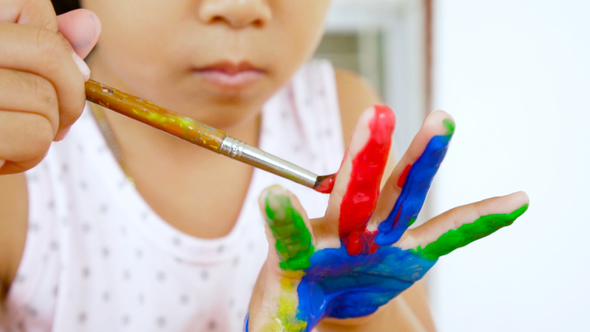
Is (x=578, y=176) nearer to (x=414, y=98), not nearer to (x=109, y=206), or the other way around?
(x=414, y=98)

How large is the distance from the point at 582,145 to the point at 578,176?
0.05m

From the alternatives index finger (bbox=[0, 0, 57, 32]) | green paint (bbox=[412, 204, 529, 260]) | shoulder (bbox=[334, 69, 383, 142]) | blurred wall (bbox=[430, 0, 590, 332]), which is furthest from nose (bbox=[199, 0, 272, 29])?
blurred wall (bbox=[430, 0, 590, 332])

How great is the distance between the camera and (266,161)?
0.97ft

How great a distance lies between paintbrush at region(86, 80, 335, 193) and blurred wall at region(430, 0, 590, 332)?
1.80ft

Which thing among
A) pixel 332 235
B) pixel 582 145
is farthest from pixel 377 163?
pixel 582 145

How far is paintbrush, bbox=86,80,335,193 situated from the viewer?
0.30 meters

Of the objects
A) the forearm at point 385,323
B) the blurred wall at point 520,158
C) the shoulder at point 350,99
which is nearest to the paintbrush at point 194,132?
the forearm at point 385,323

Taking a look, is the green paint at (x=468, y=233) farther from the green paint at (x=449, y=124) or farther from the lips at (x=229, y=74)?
the lips at (x=229, y=74)

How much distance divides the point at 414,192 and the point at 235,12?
19 cm

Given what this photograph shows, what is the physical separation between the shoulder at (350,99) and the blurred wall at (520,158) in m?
0.30

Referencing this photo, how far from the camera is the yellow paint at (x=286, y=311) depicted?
1.01 feet

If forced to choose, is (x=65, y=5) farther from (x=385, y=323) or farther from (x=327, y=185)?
(x=385, y=323)

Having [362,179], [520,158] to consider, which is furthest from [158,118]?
[520,158]

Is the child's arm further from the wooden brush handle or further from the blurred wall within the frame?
the blurred wall
